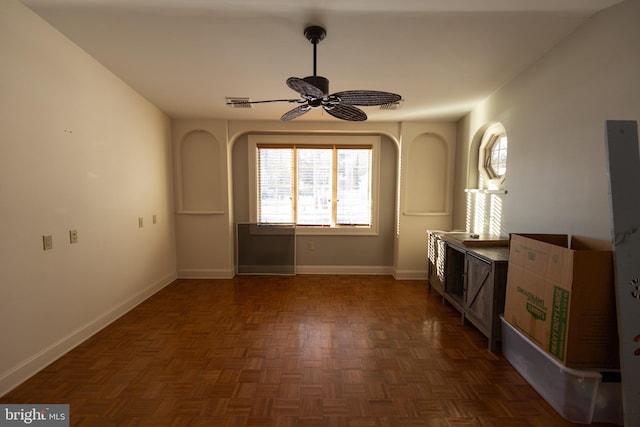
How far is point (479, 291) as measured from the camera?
2.57m

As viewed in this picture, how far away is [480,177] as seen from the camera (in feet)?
12.1

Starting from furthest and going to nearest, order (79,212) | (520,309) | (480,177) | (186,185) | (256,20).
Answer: (186,185), (480,177), (79,212), (520,309), (256,20)

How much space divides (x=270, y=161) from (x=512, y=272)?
360 cm

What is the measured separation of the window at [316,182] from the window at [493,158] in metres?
1.54

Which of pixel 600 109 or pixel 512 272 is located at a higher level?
pixel 600 109

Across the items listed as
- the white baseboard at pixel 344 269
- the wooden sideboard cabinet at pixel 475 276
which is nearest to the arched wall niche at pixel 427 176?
the wooden sideboard cabinet at pixel 475 276

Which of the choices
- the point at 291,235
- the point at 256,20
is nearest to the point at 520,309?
the point at 256,20

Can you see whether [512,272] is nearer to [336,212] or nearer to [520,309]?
[520,309]

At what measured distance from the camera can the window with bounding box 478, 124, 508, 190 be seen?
324 centimetres

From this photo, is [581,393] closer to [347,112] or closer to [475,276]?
[475,276]

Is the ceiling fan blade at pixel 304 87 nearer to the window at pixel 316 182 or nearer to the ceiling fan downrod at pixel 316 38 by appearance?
the ceiling fan downrod at pixel 316 38

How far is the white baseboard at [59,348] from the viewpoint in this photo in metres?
1.85

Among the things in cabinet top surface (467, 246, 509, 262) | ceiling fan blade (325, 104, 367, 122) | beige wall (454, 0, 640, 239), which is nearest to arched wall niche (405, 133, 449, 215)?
beige wall (454, 0, 640, 239)

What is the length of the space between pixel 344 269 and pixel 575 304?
3.24 m
